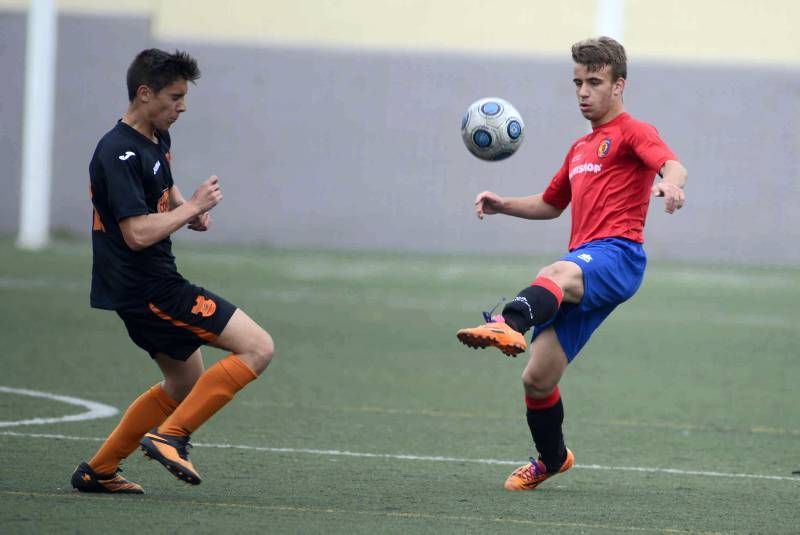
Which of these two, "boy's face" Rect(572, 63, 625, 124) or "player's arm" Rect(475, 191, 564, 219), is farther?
"player's arm" Rect(475, 191, 564, 219)

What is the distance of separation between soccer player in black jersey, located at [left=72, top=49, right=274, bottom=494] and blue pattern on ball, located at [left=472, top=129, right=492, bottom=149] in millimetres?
1785

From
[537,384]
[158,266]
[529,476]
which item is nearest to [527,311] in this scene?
[537,384]

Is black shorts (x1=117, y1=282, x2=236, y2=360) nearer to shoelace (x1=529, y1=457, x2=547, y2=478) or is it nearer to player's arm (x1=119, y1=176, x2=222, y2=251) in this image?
player's arm (x1=119, y1=176, x2=222, y2=251)

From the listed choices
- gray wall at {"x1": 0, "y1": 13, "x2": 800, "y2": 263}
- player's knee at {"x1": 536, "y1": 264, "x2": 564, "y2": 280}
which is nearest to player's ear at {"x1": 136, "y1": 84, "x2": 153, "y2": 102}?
player's knee at {"x1": 536, "y1": 264, "x2": 564, "y2": 280}

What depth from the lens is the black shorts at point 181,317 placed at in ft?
18.9

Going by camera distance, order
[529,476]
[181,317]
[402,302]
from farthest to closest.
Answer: [402,302] → [529,476] → [181,317]

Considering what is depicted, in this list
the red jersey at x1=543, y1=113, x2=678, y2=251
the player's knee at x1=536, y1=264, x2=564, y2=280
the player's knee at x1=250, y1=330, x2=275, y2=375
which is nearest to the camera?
the player's knee at x1=250, y1=330, x2=275, y2=375

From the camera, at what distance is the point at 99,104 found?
80.2ft

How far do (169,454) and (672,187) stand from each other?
2358 millimetres

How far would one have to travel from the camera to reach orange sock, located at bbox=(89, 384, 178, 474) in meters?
6.00

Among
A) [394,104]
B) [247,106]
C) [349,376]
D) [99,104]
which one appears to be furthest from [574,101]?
[349,376]

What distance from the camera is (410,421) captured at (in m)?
8.88

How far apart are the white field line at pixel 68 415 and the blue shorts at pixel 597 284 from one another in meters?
3.03

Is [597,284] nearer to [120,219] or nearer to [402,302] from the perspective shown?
[120,219]
